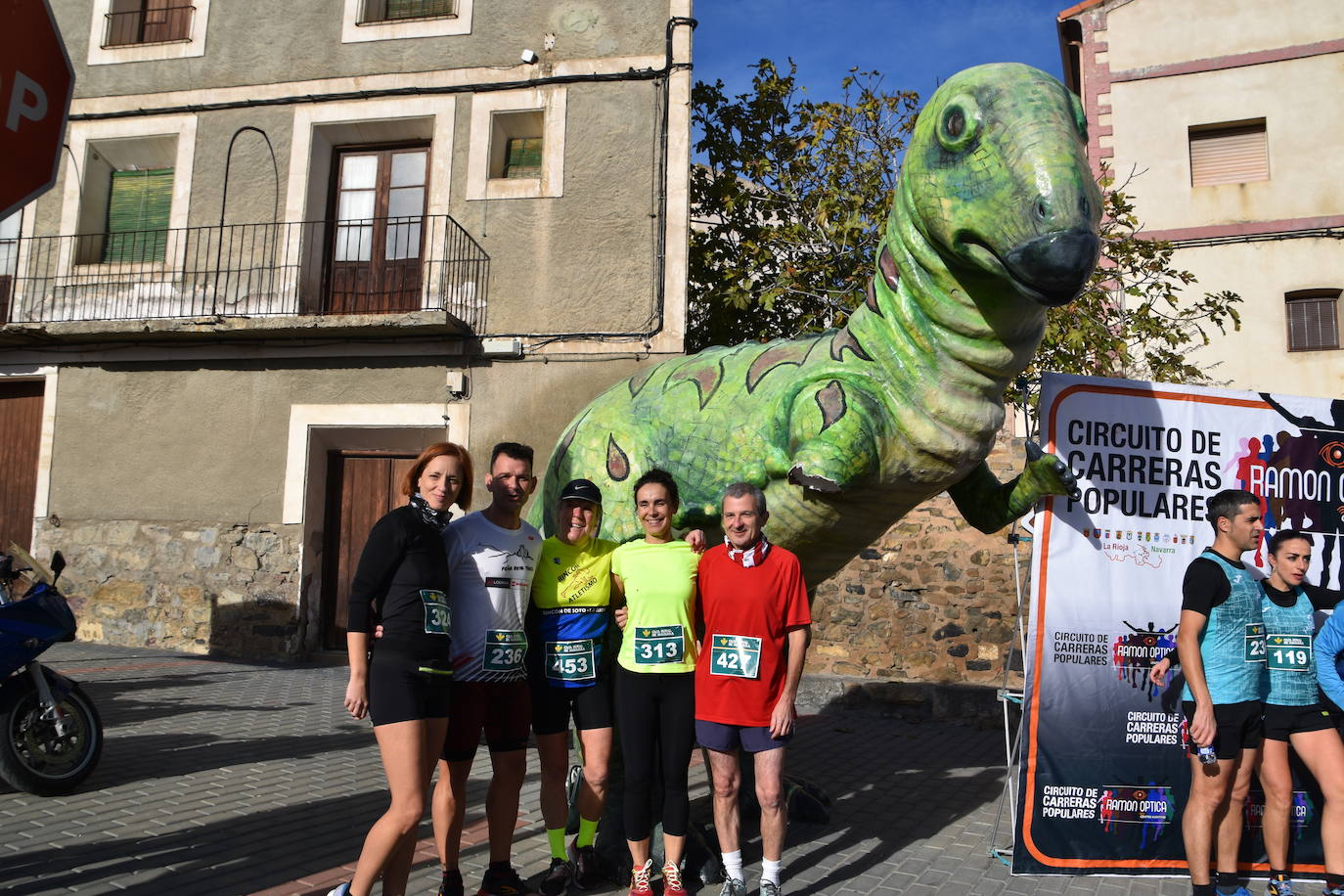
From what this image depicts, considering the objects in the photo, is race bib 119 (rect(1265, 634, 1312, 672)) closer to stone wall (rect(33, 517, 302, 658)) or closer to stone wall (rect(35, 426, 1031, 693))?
stone wall (rect(35, 426, 1031, 693))

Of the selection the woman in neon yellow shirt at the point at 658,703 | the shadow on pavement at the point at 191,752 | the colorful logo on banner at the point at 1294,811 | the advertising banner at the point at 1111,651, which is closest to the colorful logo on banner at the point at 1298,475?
the advertising banner at the point at 1111,651

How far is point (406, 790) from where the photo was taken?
283 cm

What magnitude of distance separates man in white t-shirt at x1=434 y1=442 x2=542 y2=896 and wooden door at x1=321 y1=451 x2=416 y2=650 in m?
7.95

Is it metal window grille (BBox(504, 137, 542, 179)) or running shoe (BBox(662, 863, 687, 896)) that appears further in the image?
metal window grille (BBox(504, 137, 542, 179))

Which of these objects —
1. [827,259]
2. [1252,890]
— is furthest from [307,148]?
[1252,890]

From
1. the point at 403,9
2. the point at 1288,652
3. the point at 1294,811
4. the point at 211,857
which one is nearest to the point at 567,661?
the point at 211,857

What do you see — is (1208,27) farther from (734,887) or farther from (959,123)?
(734,887)

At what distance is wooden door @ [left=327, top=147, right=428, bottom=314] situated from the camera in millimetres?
11039

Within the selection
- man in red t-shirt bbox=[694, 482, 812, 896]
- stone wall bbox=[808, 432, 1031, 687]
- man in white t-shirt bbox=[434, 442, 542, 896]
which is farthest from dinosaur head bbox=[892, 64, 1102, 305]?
stone wall bbox=[808, 432, 1031, 687]

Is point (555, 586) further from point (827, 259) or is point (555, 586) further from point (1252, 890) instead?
point (827, 259)

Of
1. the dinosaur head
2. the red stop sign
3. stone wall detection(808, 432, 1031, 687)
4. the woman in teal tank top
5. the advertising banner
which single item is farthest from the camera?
stone wall detection(808, 432, 1031, 687)

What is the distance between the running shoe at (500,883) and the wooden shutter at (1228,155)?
15.6 metres

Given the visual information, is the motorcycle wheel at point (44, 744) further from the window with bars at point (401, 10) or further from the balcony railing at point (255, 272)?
the window with bars at point (401, 10)

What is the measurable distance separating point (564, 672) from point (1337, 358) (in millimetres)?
15008
